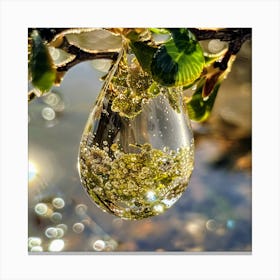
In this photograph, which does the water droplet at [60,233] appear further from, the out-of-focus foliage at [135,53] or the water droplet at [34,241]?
the out-of-focus foliage at [135,53]

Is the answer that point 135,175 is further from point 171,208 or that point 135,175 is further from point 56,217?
point 56,217

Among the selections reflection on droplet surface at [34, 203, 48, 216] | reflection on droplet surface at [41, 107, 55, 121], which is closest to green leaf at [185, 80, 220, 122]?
reflection on droplet surface at [41, 107, 55, 121]

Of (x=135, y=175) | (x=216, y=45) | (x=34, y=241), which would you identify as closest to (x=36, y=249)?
(x=34, y=241)

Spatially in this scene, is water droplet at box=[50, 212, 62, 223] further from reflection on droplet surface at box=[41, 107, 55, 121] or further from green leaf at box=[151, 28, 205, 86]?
green leaf at box=[151, 28, 205, 86]

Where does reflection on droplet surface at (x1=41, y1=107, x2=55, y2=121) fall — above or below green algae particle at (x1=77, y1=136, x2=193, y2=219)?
above

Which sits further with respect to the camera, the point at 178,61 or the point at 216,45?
the point at 216,45

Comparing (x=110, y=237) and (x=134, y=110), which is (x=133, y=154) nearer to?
(x=134, y=110)
